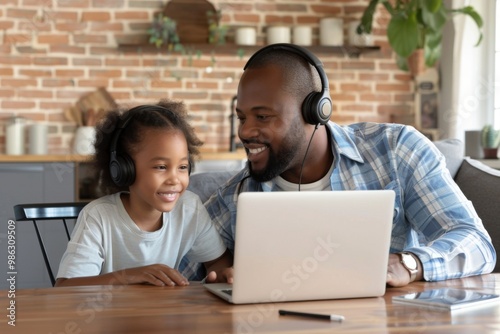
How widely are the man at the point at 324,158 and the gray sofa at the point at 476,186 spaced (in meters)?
0.41

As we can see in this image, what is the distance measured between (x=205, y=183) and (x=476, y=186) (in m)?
0.93

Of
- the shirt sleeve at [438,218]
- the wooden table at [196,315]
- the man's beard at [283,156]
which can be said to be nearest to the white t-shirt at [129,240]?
the man's beard at [283,156]

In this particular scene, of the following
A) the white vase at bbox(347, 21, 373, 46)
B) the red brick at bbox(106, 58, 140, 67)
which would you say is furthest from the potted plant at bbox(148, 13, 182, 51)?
the white vase at bbox(347, 21, 373, 46)

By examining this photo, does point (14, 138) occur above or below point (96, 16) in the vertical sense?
below

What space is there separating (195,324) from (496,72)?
4.05m

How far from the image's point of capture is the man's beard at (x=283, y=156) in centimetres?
A: 187

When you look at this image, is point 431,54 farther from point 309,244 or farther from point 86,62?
point 309,244

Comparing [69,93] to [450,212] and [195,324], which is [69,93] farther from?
[195,324]

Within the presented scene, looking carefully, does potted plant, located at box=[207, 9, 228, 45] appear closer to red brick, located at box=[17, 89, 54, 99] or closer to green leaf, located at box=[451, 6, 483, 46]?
red brick, located at box=[17, 89, 54, 99]

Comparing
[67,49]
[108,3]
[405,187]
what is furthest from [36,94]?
[405,187]

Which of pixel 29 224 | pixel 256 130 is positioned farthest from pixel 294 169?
pixel 29 224

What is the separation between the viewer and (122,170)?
6.28 feet

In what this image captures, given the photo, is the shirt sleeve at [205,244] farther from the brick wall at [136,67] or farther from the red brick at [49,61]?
the red brick at [49,61]

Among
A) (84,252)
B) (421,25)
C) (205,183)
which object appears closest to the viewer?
(84,252)
